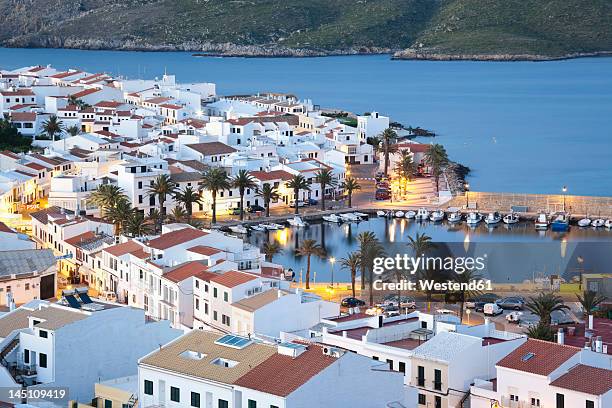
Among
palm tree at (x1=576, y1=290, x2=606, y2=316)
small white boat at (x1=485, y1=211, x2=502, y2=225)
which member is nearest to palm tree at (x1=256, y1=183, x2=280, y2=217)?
small white boat at (x1=485, y1=211, x2=502, y2=225)

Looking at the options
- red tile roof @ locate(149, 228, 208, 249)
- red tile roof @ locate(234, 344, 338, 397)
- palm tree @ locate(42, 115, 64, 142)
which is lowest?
red tile roof @ locate(149, 228, 208, 249)

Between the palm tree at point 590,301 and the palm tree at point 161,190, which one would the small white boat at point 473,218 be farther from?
the palm tree at point 590,301

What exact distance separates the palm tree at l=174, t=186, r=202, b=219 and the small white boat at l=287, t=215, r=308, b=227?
2653 mm

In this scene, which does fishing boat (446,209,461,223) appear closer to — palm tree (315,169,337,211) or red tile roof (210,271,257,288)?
palm tree (315,169,337,211)

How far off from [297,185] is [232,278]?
62.5 feet

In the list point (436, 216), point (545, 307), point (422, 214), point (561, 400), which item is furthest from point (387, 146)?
point (561, 400)

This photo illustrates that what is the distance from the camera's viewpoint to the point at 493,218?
45469 millimetres

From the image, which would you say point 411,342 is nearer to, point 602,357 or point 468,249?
point 602,357

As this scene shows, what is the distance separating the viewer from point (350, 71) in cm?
14512

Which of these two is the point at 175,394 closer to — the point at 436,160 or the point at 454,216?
the point at 454,216

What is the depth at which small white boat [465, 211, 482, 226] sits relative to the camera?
4523 centimetres

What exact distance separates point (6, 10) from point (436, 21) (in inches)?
2229

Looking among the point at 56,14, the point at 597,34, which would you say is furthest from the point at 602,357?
the point at 56,14

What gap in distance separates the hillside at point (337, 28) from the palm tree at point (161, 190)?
12526cm
